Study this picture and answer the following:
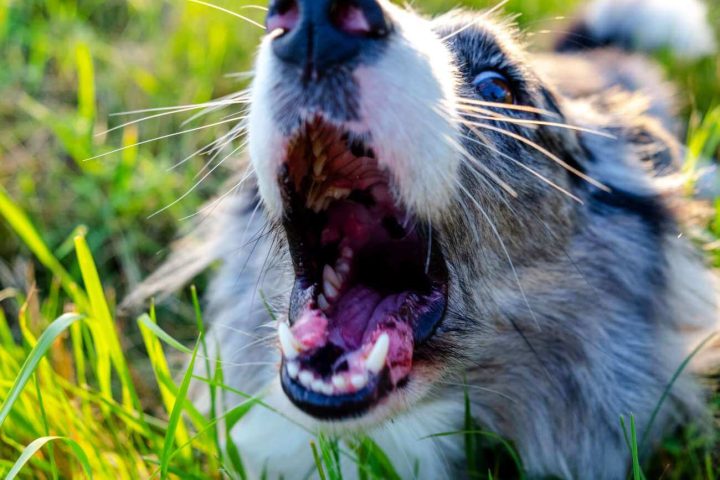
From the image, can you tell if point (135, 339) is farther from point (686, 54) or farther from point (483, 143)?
point (686, 54)

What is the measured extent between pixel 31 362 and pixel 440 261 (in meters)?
1.11

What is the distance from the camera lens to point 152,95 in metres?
4.68

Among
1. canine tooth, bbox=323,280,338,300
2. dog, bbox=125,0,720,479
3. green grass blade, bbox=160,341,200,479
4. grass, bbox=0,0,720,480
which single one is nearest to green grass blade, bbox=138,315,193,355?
grass, bbox=0,0,720,480

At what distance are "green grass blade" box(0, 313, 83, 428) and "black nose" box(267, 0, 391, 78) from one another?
927 mm

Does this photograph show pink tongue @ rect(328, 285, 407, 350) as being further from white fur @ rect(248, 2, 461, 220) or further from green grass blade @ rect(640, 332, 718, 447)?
green grass blade @ rect(640, 332, 718, 447)

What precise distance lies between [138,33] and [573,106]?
3.19 m

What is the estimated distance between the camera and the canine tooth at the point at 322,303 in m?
2.30

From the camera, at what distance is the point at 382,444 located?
2631 mm

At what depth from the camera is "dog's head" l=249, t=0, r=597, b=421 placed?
1977 mm

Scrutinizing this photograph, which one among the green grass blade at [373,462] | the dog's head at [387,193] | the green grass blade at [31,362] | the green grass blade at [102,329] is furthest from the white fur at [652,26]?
the green grass blade at [31,362]

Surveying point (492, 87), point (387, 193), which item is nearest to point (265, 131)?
point (387, 193)

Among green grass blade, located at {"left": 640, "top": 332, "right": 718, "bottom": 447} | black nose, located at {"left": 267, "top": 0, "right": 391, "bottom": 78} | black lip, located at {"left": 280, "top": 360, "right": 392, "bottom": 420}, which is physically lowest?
green grass blade, located at {"left": 640, "top": 332, "right": 718, "bottom": 447}

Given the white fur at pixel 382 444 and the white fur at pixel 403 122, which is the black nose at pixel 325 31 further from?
the white fur at pixel 382 444

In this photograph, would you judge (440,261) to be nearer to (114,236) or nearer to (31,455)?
(31,455)
